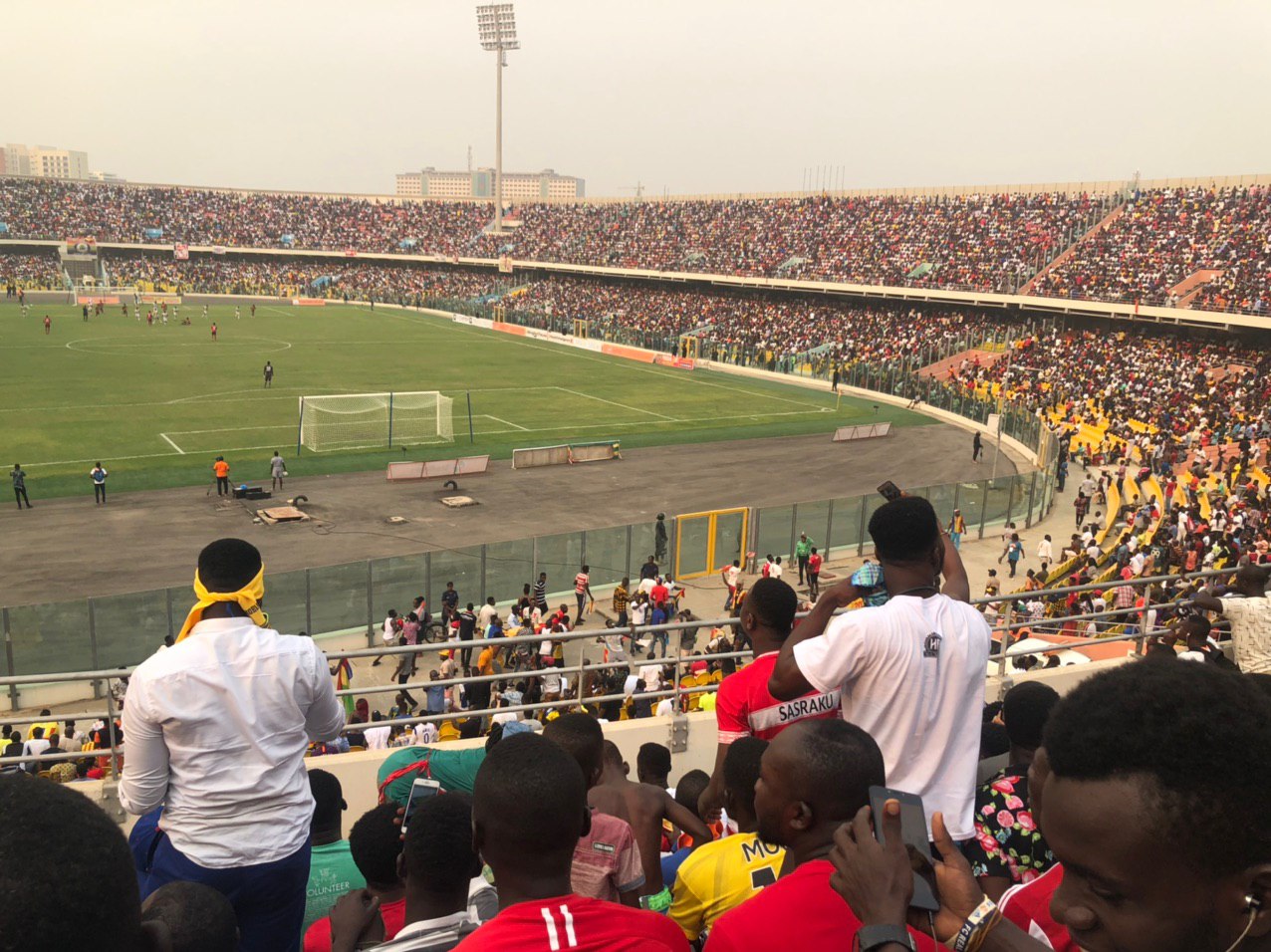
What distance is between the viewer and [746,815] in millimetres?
3934

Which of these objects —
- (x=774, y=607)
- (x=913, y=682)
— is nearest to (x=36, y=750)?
(x=774, y=607)

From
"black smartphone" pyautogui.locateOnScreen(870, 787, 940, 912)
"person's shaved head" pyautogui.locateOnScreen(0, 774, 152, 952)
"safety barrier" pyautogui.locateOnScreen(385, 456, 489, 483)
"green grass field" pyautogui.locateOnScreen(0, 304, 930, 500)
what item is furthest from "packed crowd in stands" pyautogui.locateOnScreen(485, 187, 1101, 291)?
"person's shaved head" pyautogui.locateOnScreen(0, 774, 152, 952)

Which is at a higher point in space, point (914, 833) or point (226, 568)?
point (226, 568)

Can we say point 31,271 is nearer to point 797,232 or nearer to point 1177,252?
point 797,232

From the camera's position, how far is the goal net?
122ft

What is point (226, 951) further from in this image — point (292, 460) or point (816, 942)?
point (292, 460)

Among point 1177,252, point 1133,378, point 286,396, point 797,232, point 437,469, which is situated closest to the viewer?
point 437,469

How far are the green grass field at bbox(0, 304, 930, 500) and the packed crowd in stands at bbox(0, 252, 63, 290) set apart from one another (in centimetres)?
2311

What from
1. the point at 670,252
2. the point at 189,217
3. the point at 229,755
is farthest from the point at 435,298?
the point at 229,755

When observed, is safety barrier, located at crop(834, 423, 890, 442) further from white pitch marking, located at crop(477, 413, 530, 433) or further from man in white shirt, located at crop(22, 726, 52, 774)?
man in white shirt, located at crop(22, 726, 52, 774)

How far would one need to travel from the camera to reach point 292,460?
3438 centimetres

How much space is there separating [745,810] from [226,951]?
2011mm

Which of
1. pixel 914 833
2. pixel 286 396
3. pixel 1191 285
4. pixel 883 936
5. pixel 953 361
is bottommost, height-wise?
pixel 286 396

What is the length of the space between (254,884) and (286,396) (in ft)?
149
